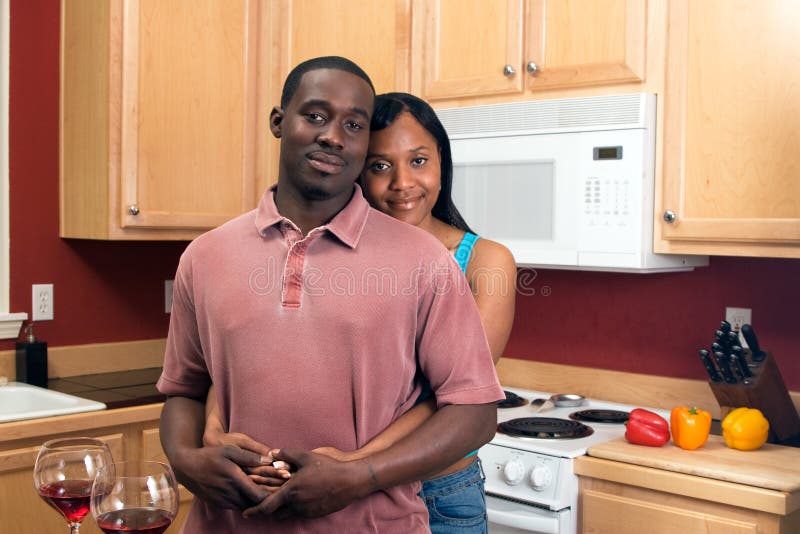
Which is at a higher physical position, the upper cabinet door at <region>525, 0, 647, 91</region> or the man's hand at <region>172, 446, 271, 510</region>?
the upper cabinet door at <region>525, 0, 647, 91</region>

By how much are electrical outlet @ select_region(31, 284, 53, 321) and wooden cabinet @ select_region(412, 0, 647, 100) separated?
140 cm

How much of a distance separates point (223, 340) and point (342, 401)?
0.58 ft

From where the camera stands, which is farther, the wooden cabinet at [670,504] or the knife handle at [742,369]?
the knife handle at [742,369]

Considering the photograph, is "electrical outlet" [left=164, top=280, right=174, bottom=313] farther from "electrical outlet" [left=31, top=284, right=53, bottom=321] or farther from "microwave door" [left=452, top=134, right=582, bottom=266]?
"microwave door" [left=452, top=134, right=582, bottom=266]

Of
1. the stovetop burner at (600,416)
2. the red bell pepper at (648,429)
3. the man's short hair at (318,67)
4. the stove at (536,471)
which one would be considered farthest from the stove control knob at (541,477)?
the man's short hair at (318,67)

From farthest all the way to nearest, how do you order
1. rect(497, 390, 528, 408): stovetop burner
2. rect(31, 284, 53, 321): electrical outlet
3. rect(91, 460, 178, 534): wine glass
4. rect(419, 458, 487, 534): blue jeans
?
rect(31, 284, 53, 321): electrical outlet → rect(497, 390, 528, 408): stovetop burner → rect(419, 458, 487, 534): blue jeans → rect(91, 460, 178, 534): wine glass

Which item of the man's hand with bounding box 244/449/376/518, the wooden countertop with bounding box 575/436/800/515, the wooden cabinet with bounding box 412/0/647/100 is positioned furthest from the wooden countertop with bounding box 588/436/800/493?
the man's hand with bounding box 244/449/376/518

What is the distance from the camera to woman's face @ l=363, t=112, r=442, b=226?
1.51m

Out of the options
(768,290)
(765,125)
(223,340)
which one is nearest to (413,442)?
(223,340)

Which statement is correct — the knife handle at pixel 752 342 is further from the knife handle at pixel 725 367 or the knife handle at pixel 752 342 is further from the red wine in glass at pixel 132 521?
the red wine in glass at pixel 132 521

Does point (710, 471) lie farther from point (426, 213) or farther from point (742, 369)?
point (426, 213)

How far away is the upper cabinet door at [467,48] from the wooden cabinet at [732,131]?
459mm

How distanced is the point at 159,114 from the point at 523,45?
118cm

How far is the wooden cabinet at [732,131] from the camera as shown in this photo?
214 centimetres
